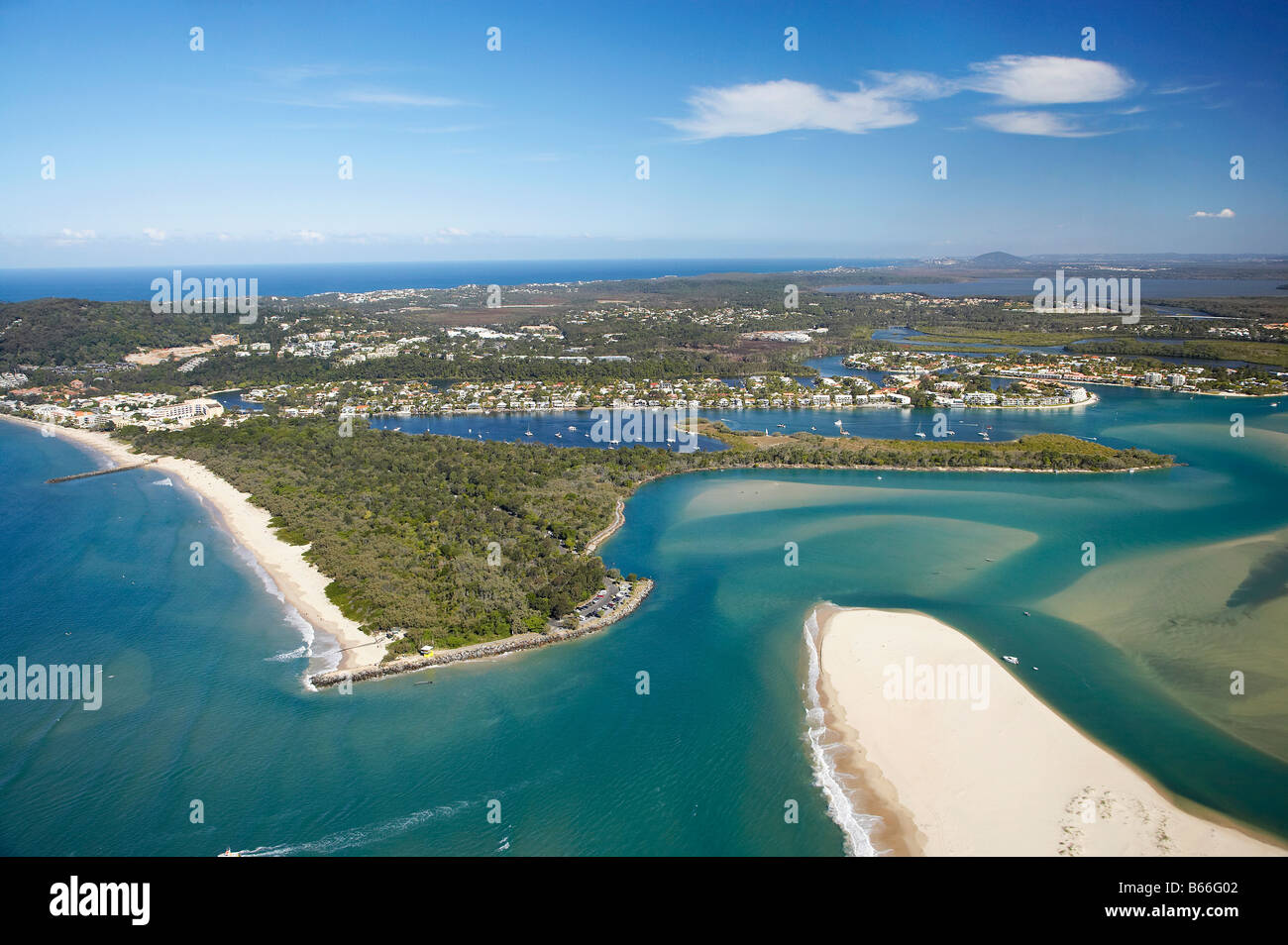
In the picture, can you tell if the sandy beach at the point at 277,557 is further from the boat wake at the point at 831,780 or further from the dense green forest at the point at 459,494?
the boat wake at the point at 831,780

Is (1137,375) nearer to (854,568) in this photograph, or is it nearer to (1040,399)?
(1040,399)

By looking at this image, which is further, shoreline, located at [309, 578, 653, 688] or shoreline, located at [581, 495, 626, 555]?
shoreline, located at [581, 495, 626, 555]

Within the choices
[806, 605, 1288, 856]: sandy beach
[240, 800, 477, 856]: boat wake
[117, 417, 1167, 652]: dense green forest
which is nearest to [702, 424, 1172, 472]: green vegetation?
[117, 417, 1167, 652]: dense green forest

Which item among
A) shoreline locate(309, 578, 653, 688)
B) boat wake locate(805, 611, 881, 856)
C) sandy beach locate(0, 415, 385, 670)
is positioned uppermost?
sandy beach locate(0, 415, 385, 670)

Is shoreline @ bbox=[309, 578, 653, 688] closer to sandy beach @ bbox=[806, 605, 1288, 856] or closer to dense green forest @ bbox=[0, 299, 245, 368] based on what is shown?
sandy beach @ bbox=[806, 605, 1288, 856]

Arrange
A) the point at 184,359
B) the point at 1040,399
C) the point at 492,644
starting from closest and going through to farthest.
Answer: the point at 492,644 < the point at 1040,399 < the point at 184,359

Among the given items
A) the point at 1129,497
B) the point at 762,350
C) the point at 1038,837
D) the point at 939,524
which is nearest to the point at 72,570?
the point at 1038,837
